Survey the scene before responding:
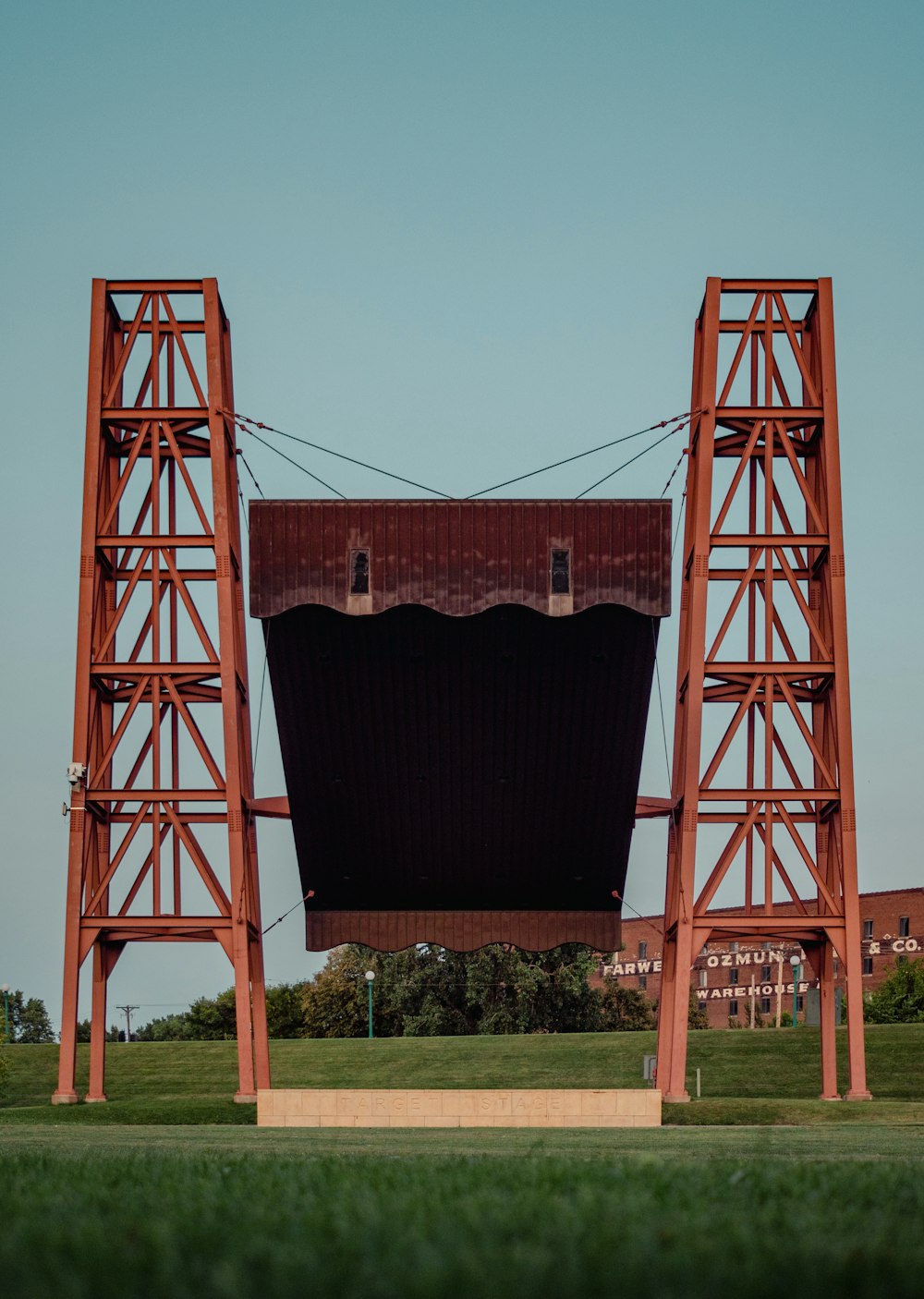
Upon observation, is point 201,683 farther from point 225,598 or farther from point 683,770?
point 683,770

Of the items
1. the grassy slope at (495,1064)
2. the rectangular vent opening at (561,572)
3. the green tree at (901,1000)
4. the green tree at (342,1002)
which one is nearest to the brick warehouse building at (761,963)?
the green tree at (901,1000)

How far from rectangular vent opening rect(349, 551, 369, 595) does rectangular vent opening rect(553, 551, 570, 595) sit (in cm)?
330

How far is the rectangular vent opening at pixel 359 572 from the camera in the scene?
27.7 metres

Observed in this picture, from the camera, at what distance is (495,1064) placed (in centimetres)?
4584

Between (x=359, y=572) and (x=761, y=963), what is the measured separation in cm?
7626

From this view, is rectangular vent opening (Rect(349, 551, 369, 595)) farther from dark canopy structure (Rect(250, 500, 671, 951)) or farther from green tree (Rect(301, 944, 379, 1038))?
green tree (Rect(301, 944, 379, 1038))

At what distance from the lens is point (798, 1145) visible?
11133 mm

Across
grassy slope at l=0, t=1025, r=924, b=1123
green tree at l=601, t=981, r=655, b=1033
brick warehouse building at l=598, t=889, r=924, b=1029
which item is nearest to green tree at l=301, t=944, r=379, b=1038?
green tree at l=601, t=981, r=655, b=1033

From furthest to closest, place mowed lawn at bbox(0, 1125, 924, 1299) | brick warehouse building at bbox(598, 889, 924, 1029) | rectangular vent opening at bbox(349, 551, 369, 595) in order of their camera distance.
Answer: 1. brick warehouse building at bbox(598, 889, 924, 1029)
2. rectangular vent opening at bbox(349, 551, 369, 595)
3. mowed lawn at bbox(0, 1125, 924, 1299)

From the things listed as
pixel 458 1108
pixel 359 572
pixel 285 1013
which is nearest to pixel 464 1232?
pixel 458 1108

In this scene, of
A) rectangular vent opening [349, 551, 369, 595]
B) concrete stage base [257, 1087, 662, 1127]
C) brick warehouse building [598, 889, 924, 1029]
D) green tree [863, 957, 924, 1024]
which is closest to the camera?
concrete stage base [257, 1087, 662, 1127]

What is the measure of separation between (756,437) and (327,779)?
10421mm

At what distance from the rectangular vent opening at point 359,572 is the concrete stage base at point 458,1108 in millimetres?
8489

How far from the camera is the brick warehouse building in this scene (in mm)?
91500
